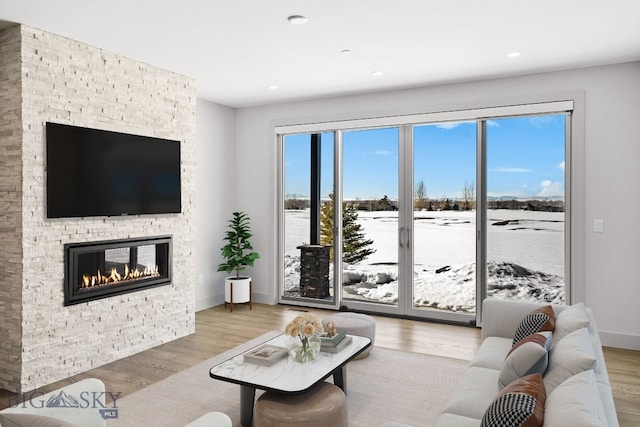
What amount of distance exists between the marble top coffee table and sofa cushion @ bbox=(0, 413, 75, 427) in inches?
49.9

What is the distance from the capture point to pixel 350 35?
141 inches

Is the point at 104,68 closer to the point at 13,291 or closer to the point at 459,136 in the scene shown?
the point at 13,291

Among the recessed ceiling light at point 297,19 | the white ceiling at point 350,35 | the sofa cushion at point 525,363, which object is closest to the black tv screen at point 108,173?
the white ceiling at point 350,35

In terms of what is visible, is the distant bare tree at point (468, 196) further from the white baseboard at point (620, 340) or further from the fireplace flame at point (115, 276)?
the fireplace flame at point (115, 276)

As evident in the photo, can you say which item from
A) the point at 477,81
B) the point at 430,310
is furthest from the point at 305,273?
the point at 477,81

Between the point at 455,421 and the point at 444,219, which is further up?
the point at 444,219

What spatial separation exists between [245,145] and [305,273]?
193 centimetres

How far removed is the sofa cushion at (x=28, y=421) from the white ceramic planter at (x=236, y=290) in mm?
4334

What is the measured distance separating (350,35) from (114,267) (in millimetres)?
2828

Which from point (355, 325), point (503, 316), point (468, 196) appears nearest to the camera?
point (503, 316)

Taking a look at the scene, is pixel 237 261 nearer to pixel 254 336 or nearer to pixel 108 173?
pixel 254 336

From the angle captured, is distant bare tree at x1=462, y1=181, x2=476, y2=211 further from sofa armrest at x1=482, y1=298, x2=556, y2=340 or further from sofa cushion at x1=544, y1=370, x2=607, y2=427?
sofa cushion at x1=544, y1=370, x2=607, y2=427

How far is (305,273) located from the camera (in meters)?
6.01

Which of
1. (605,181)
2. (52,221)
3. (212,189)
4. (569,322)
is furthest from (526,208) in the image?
(52,221)
